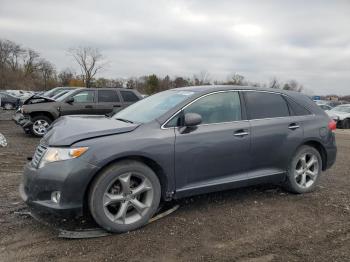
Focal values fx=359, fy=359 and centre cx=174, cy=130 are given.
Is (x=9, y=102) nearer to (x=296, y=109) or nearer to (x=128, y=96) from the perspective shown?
(x=128, y=96)

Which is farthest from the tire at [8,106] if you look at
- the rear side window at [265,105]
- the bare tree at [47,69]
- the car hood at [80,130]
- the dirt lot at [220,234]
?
the bare tree at [47,69]

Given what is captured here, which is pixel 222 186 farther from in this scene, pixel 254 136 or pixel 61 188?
pixel 61 188

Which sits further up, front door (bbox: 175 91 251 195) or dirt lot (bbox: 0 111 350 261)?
front door (bbox: 175 91 251 195)

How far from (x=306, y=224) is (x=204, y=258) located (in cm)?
154

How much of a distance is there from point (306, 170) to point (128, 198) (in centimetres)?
294

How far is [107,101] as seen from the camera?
1199 cm

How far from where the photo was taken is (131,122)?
4.42 meters

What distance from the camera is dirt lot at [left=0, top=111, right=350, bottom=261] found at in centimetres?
343

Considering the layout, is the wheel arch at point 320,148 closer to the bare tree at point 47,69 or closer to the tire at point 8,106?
the tire at point 8,106

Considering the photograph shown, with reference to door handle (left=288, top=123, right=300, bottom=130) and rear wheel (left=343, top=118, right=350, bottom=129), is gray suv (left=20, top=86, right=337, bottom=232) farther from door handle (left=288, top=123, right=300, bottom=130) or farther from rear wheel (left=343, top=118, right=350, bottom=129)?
rear wheel (left=343, top=118, right=350, bottom=129)

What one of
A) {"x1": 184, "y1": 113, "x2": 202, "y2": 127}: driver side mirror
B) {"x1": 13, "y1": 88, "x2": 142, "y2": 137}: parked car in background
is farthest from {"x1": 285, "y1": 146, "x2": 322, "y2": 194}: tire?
{"x1": 13, "y1": 88, "x2": 142, "y2": 137}: parked car in background

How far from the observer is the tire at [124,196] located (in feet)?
12.2

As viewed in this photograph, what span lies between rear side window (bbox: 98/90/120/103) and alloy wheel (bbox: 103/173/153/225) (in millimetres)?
8333

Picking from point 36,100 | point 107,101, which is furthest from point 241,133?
point 36,100
